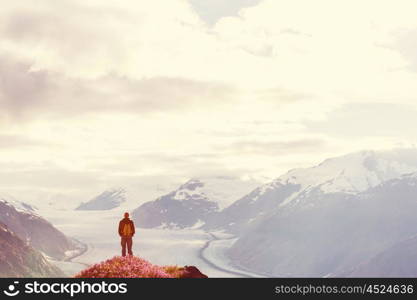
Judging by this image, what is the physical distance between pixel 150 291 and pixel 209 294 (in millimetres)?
2844

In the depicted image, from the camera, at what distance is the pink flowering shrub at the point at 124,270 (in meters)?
34.8

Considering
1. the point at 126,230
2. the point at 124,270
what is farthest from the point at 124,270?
the point at 126,230

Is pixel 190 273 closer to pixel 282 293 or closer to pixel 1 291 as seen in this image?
pixel 282 293

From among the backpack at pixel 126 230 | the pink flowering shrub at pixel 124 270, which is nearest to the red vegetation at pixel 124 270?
the pink flowering shrub at pixel 124 270

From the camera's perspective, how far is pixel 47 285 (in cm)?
3136

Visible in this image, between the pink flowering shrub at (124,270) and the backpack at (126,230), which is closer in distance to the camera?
the pink flowering shrub at (124,270)

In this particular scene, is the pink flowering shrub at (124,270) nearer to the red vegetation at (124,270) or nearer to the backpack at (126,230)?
the red vegetation at (124,270)

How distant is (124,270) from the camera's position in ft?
116

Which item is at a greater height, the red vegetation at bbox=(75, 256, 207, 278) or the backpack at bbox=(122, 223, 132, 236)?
the backpack at bbox=(122, 223, 132, 236)

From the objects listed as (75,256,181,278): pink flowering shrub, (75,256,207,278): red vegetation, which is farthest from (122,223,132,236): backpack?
(75,256,181,278): pink flowering shrub

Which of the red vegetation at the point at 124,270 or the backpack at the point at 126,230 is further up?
the backpack at the point at 126,230

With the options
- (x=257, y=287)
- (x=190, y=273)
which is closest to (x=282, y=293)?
(x=257, y=287)

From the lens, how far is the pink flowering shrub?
114 feet

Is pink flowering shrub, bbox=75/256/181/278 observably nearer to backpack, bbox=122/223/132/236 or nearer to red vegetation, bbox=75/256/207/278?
red vegetation, bbox=75/256/207/278
